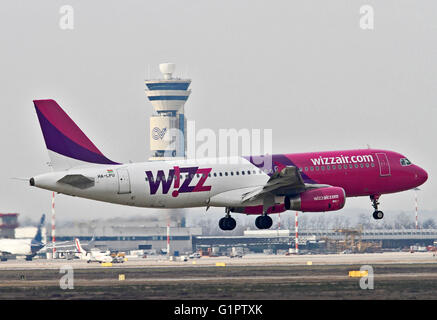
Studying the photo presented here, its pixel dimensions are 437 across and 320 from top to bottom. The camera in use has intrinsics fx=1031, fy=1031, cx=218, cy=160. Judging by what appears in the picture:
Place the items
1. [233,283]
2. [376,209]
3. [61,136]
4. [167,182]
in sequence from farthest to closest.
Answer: [376,209] < [167,182] < [61,136] < [233,283]

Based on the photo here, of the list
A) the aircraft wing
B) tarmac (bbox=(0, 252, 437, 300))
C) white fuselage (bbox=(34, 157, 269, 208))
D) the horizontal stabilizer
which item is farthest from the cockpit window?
the horizontal stabilizer

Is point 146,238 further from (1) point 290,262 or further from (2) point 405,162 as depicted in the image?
(2) point 405,162

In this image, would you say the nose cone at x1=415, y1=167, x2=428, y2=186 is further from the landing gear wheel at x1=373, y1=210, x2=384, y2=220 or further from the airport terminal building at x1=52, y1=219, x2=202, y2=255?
the airport terminal building at x1=52, y1=219, x2=202, y2=255

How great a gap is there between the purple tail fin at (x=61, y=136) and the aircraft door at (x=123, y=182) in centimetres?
162

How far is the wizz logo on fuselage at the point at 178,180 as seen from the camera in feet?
237

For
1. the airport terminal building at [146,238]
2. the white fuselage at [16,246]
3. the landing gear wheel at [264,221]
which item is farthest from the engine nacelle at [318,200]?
the airport terminal building at [146,238]

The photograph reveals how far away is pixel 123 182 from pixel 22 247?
47.9m

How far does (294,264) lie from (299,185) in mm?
7923

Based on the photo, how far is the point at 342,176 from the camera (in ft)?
257

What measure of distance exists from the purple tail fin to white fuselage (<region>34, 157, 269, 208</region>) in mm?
986

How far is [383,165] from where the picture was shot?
80.1 m

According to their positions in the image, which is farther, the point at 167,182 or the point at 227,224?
the point at 227,224

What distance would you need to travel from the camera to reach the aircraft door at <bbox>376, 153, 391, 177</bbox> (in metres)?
79.9

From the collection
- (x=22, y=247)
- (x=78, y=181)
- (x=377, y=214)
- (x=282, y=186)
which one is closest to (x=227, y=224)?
(x=282, y=186)
